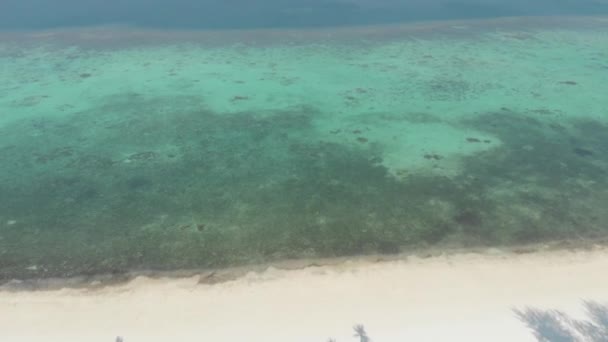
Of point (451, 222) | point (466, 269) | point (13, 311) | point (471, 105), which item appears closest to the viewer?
point (13, 311)

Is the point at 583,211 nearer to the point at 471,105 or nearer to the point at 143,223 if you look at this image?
the point at 471,105

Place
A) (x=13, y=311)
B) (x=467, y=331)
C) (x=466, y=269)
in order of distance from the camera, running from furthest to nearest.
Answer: (x=466, y=269)
(x=13, y=311)
(x=467, y=331)

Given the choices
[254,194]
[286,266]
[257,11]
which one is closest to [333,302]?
[286,266]

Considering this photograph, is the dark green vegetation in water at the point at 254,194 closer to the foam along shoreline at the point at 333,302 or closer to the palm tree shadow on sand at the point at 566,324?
the foam along shoreline at the point at 333,302

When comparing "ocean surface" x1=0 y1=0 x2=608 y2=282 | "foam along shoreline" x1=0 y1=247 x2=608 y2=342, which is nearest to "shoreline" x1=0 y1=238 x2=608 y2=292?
"foam along shoreline" x1=0 y1=247 x2=608 y2=342

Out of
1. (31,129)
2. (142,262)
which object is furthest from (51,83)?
(142,262)

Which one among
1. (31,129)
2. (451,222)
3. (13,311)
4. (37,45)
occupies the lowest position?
(13,311)

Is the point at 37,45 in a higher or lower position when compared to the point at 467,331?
higher
